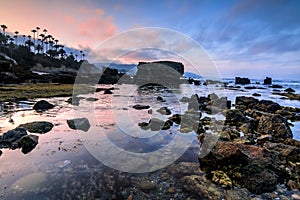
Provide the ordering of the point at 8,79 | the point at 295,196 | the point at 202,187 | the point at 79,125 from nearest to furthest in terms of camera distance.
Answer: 1. the point at 295,196
2. the point at 202,187
3. the point at 79,125
4. the point at 8,79

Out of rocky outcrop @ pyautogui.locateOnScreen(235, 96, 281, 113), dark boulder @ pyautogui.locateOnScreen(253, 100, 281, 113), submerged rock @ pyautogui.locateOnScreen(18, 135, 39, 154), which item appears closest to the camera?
submerged rock @ pyautogui.locateOnScreen(18, 135, 39, 154)

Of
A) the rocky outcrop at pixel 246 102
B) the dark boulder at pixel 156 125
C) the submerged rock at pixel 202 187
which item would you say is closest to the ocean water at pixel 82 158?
the dark boulder at pixel 156 125

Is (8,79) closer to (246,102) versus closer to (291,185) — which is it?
(246,102)


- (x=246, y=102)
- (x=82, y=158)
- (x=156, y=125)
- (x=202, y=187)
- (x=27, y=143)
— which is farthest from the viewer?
(x=246, y=102)

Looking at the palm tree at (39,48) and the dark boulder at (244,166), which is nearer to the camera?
the dark boulder at (244,166)

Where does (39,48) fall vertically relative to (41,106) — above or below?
above

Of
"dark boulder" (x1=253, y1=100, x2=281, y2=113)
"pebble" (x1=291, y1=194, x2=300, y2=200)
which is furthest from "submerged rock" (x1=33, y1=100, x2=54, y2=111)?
"dark boulder" (x1=253, y1=100, x2=281, y2=113)

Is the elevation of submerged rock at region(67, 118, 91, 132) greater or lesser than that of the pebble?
greater

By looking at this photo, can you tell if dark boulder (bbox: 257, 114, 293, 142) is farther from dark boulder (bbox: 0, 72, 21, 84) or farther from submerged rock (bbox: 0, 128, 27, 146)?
dark boulder (bbox: 0, 72, 21, 84)

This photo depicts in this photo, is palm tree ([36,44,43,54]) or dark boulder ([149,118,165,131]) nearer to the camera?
dark boulder ([149,118,165,131])

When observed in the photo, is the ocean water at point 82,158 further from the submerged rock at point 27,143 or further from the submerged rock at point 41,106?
the submerged rock at point 41,106

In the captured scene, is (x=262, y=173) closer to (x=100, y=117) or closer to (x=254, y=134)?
(x=254, y=134)

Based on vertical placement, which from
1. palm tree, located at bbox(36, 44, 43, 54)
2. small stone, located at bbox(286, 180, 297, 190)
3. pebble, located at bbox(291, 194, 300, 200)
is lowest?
pebble, located at bbox(291, 194, 300, 200)

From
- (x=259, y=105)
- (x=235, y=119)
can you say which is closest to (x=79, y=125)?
(x=235, y=119)
